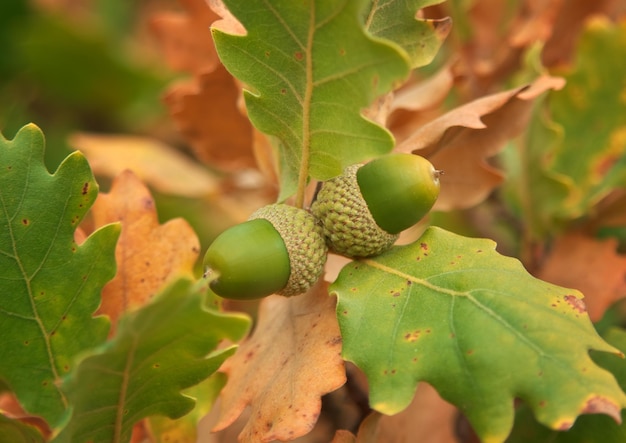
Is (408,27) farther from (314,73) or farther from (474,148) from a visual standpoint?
(474,148)

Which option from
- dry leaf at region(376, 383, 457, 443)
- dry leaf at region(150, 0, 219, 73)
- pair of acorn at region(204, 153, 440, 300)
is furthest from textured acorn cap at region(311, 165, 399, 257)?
dry leaf at region(150, 0, 219, 73)

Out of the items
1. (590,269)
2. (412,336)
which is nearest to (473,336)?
(412,336)

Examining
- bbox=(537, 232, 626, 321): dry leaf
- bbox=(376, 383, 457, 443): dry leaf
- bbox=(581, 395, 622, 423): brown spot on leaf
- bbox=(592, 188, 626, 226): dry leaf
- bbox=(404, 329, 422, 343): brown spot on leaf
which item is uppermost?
bbox=(404, 329, 422, 343): brown spot on leaf

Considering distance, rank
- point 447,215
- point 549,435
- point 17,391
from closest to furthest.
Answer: point 17,391
point 549,435
point 447,215

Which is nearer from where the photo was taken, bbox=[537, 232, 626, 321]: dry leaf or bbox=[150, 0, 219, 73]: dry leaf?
bbox=[537, 232, 626, 321]: dry leaf

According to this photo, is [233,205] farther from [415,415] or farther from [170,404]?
[170,404]

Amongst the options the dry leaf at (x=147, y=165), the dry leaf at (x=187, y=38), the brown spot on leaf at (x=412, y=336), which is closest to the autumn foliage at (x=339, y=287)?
the brown spot on leaf at (x=412, y=336)

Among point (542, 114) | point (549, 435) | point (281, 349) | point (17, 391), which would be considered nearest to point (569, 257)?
point (542, 114)

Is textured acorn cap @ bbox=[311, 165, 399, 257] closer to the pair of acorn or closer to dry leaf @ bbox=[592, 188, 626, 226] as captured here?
the pair of acorn
